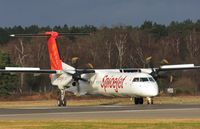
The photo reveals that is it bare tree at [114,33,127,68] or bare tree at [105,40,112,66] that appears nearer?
bare tree at [114,33,127,68]

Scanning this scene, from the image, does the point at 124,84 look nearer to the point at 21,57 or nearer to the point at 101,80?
the point at 101,80

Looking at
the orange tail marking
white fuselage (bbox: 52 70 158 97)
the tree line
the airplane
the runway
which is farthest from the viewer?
the tree line

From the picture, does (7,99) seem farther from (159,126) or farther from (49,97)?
(159,126)

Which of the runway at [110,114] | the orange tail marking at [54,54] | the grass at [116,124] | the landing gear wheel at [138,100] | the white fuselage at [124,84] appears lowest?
the grass at [116,124]

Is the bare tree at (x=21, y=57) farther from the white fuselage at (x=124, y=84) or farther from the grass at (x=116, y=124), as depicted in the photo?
the grass at (x=116, y=124)

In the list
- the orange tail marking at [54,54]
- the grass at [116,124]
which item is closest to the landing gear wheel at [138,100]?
the orange tail marking at [54,54]

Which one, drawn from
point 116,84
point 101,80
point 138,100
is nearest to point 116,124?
point 116,84

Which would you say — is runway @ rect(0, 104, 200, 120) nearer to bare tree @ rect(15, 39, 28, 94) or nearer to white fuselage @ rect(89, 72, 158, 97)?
white fuselage @ rect(89, 72, 158, 97)

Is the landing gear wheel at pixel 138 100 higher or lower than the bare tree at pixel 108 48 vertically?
lower

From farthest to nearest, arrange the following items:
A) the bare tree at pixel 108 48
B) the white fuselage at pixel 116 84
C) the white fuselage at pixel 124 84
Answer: the bare tree at pixel 108 48 < the white fuselage at pixel 116 84 < the white fuselage at pixel 124 84

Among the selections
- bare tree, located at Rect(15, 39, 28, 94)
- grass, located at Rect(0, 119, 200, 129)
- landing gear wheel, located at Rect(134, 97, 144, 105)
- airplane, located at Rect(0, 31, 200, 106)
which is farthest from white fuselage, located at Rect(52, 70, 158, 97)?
bare tree, located at Rect(15, 39, 28, 94)

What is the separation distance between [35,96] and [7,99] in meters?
3.56

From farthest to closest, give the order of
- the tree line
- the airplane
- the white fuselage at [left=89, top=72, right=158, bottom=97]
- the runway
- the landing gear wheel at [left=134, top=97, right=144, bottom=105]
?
the tree line → the landing gear wheel at [left=134, top=97, right=144, bottom=105] → the airplane → the white fuselage at [left=89, top=72, right=158, bottom=97] → the runway

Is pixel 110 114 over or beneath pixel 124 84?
beneath
